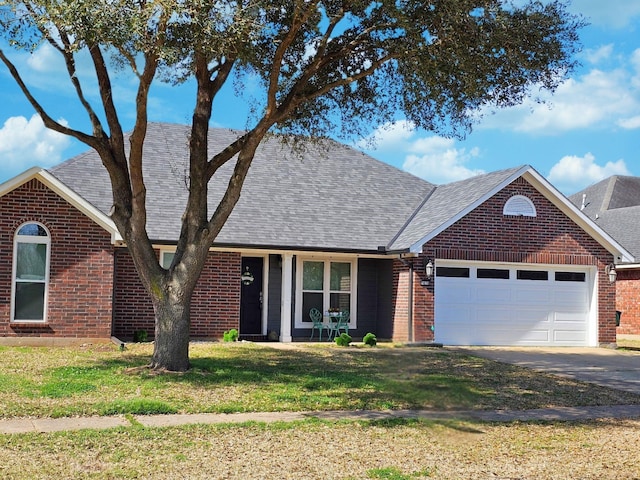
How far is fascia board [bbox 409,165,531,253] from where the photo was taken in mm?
19422

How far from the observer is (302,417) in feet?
31.4

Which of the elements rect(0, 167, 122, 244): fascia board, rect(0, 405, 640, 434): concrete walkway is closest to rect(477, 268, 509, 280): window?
rect(0, 405, 640, 434): concrete walkway

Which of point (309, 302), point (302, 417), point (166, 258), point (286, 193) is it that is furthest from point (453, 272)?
point (302, 417)

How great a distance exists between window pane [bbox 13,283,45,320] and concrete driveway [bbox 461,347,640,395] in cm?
1020

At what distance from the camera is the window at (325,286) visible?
20859 millimetres

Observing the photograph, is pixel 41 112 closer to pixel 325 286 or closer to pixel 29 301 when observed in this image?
pixel 29 301

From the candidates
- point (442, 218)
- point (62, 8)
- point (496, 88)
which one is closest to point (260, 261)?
point (442, 218)

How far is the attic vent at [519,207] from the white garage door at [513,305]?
144 cm

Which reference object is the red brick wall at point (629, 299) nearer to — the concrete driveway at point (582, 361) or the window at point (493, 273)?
the concrete driveway at point (582, 361)

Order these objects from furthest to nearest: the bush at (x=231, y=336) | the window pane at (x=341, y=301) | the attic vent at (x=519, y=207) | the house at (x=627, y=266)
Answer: the house at (x=627, y=266)
the window pane at (x=341, y=301)
the attic vent at (x=519, y=207)
the bush at (x=231, y=336)

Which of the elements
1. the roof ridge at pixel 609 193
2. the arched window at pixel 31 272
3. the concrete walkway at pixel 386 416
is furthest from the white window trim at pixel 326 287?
the roof ridge at pixel 609 193

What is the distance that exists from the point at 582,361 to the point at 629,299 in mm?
11479

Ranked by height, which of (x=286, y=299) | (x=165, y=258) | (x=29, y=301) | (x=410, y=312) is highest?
(x=165, y=258)

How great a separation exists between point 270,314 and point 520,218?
24.0ft
